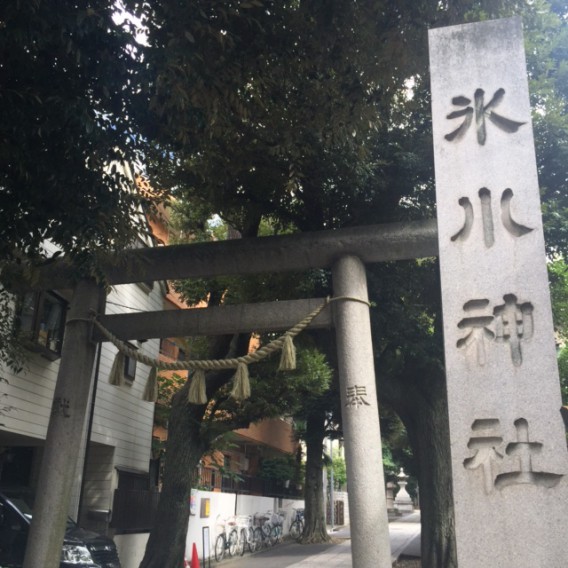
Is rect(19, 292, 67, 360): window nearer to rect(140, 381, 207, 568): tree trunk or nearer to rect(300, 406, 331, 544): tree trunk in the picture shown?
rect(140, 381, 207, 568): tree trunk

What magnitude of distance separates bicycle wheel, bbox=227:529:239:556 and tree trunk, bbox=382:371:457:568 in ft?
27.1

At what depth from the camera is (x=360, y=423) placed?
7.14 meters

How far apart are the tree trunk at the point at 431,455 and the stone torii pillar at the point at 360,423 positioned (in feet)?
14.7

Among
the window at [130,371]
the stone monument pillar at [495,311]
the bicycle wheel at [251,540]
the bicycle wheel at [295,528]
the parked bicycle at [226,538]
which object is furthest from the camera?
the bicycle wheel at [295,528]

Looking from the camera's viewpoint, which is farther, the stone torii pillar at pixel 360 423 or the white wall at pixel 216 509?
the white wall at pixel 216 509

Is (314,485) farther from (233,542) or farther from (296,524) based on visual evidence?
(233,542)

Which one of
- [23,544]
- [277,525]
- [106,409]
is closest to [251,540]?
[277,525]

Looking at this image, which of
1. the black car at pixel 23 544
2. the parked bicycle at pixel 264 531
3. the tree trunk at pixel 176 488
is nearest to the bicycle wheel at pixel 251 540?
the parked bicycle at pixel 264 531

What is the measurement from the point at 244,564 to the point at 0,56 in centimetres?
1528

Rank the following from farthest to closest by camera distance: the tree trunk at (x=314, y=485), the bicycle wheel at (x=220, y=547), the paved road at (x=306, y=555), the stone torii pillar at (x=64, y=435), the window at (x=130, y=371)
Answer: the tree trunk at (x=314, y=485) < the bicycle wheel at (x=220, y=547) < the paved road at (x=306, y=555) < the window at (x=130, y=371) < the stone torii pillar at (x=64, y=435)

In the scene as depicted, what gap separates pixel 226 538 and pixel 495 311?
605 inches

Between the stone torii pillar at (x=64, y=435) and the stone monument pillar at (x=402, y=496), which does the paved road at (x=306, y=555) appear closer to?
the stone torii pillar at (x=64, y=435)

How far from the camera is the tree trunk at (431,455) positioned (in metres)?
11.1

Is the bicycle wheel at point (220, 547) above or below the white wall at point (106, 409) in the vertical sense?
below
